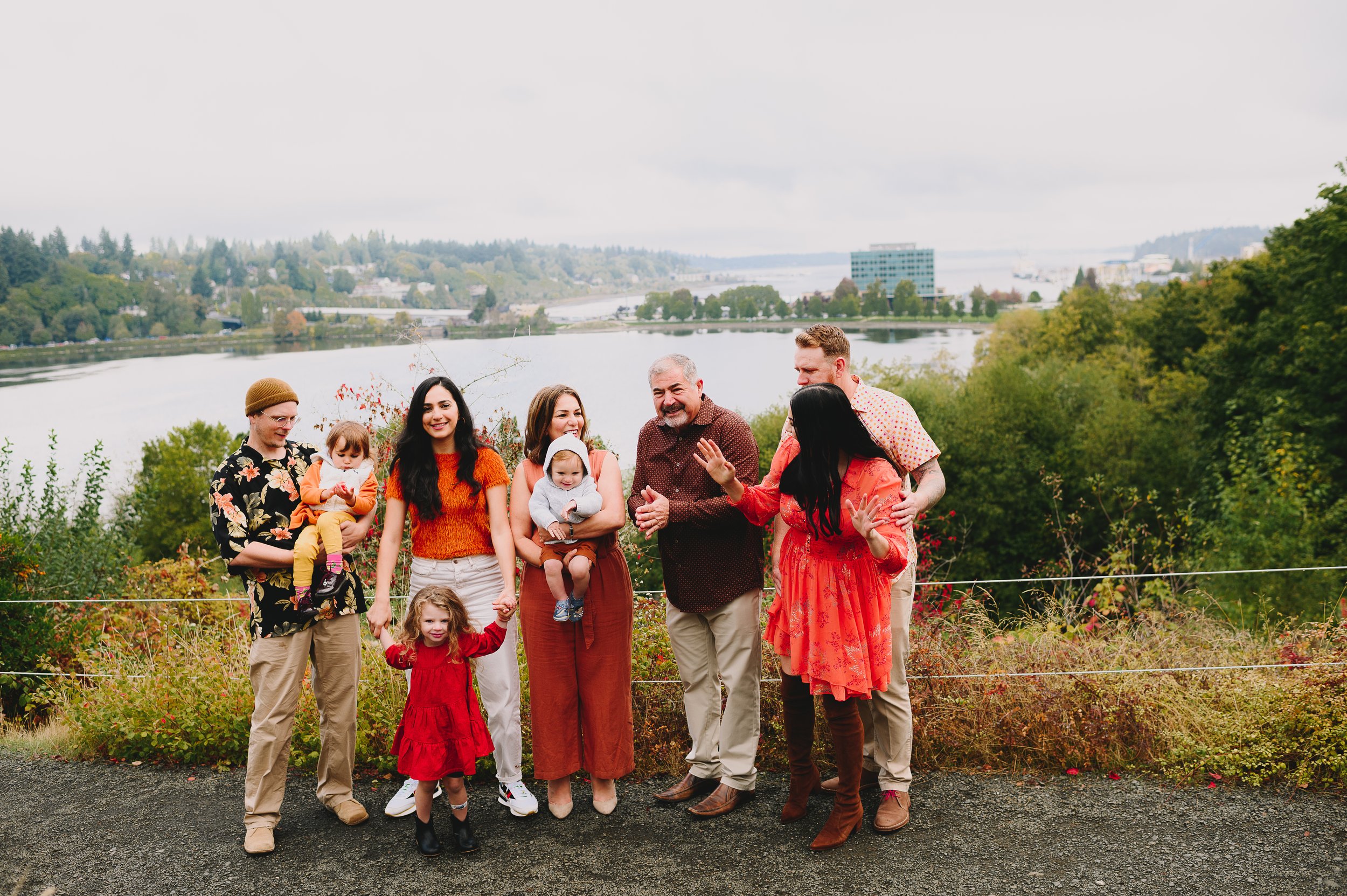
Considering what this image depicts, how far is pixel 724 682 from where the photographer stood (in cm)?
398

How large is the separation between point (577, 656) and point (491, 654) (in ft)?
1.20

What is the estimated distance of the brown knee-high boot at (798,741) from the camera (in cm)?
362

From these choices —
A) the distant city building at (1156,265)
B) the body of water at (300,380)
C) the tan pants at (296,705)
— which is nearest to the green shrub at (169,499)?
the body of water at (300,380)

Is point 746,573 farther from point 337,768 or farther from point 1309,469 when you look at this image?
point 1309,469

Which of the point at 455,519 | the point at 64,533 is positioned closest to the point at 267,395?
the point at 455,519

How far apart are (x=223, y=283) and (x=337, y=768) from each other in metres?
96.2

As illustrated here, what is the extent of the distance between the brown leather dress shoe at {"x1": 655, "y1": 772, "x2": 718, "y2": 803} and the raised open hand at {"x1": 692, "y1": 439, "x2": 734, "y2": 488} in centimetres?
142

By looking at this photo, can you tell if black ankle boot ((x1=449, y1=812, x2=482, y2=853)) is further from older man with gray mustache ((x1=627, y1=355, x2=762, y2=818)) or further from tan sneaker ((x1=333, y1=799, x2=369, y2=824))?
older man with gray mustache ((x1=627, y1=355, x2=762, y2=818))

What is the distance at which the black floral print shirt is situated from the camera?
3.65 metres

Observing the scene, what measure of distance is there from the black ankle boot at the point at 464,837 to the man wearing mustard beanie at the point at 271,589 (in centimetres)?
57

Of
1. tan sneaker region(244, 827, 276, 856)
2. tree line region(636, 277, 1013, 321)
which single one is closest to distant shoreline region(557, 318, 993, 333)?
tree line region(636, 277, 1013, 321)

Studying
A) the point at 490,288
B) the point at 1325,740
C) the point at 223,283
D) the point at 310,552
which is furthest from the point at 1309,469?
the point at 223,283

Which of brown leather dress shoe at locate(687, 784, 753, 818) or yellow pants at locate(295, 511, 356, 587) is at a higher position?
yellow pants at locate(295, 511, 356, 587)

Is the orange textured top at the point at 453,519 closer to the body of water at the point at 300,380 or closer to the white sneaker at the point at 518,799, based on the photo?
the white sneaker at the point at 518,799
